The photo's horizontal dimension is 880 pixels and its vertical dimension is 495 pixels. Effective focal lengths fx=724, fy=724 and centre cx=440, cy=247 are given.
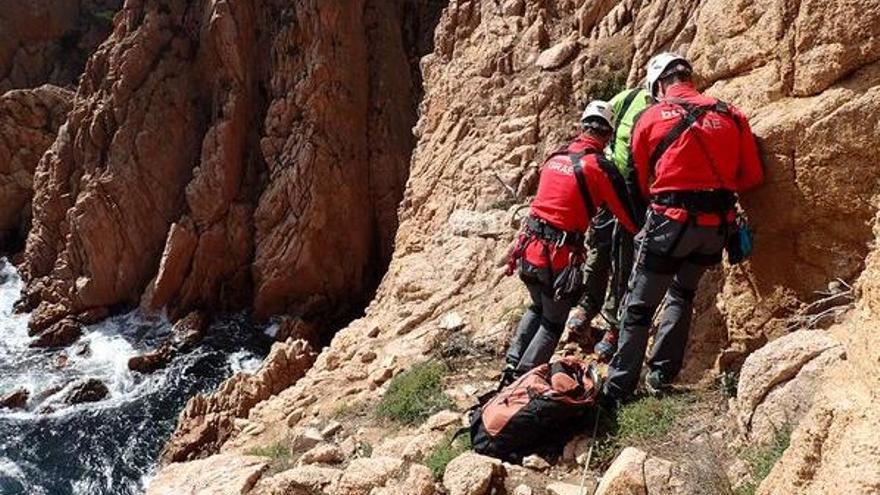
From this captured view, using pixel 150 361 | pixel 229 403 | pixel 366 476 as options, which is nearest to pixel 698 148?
pixel 366 476

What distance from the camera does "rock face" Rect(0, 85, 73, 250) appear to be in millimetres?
26292

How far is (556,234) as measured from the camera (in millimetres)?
5570

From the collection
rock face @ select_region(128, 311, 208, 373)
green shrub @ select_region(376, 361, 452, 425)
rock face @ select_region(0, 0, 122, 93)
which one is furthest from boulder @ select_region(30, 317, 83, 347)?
green shrub @ select_region(376, 361, 452, 425)

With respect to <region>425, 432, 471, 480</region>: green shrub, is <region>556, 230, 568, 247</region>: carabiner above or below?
above

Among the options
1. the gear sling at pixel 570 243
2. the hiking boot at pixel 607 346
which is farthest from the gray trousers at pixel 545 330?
the hiking boot at pixel 607 346

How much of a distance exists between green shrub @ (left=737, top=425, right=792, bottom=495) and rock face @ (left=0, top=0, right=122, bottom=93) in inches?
1305

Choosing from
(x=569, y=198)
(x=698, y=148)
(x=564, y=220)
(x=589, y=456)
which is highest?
(x=698, y=148)

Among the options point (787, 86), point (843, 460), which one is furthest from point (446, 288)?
point (843, 460)

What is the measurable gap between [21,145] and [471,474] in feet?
89.7

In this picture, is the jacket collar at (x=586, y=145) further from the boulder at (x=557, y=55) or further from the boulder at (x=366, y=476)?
the boulder at (x=557, y=55)

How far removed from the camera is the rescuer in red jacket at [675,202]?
454 centimetres

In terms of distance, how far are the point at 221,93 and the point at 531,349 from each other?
19.6 m

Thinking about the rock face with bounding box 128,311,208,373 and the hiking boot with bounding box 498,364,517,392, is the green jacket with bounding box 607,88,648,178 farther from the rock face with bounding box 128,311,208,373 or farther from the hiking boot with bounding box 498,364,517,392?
the rock face with bounding box 128,311,208,373

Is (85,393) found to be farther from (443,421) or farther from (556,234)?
(556,234)
